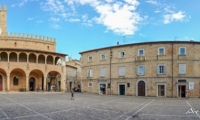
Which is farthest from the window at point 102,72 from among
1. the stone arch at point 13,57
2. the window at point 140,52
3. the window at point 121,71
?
the stone arch at point 13,57

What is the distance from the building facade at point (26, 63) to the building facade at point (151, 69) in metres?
11.9

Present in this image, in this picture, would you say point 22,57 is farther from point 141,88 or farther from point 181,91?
point 181,91

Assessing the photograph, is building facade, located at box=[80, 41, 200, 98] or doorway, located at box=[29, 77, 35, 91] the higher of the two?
building facade, located at box=[80, 41, 200, 98]

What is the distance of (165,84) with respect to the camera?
33688 millimetres

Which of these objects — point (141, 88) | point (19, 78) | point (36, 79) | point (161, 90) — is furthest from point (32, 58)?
point (161, 90)

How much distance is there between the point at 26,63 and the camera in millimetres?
42531

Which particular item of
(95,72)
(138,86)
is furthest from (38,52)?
(138,86)

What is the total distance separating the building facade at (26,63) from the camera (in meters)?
42.2

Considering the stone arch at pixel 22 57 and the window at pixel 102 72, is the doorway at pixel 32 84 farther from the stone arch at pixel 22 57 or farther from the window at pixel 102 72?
the window at pixel 102 72

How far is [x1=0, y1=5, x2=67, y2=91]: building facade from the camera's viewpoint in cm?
4220

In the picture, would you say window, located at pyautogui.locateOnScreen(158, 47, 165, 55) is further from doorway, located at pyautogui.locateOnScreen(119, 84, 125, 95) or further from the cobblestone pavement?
the cobblestone pavement

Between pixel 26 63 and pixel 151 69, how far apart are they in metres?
24.5

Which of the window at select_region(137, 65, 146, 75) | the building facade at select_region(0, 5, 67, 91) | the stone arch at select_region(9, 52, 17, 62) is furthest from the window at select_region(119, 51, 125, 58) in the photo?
the stone arch at select_region(9, 52, 17, 62)

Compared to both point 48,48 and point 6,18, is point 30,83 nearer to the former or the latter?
point 48,48
